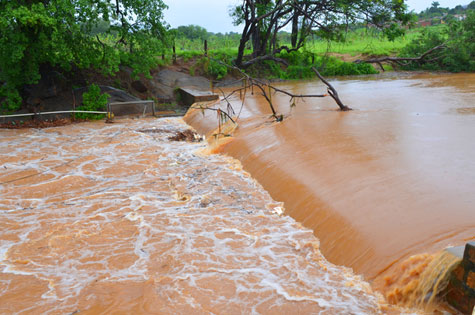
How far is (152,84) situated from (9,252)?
14.5 m

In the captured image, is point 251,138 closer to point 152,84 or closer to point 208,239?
point 208,239

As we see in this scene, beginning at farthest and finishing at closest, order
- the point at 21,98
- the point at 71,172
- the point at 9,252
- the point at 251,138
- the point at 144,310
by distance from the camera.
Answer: the point at 21,98, the point at 251,138, the point at 71,172, the point at 9,252, the point at 144,310

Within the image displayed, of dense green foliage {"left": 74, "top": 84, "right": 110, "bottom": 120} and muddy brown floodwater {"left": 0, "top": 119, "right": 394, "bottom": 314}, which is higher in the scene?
dense green foliage {"left": 74, "top": 84, "right": 110, "bottom": 120}

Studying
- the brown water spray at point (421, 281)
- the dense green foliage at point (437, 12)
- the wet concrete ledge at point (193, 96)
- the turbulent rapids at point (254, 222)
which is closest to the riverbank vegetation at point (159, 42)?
the wet concrete ledge at point (193, 96)

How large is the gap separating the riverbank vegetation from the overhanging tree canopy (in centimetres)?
5

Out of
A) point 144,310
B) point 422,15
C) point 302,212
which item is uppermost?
point 422,15

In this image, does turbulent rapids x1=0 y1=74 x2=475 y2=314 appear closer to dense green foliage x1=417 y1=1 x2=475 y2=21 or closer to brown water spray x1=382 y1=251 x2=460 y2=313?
brown water spray x1=382 y1=251 x2=460 y2=313

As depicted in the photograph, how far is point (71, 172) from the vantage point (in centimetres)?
835

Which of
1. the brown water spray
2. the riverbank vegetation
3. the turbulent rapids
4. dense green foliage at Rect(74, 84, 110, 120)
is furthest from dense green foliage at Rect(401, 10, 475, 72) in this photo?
the brown water spray

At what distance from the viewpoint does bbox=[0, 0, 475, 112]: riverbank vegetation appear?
501 inches

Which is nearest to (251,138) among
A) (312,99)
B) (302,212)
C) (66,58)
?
(302,212)

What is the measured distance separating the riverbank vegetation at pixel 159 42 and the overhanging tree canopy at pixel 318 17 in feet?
0.16

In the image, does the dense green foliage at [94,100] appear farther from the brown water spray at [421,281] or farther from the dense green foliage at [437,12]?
the dense green foliage at [437,12]

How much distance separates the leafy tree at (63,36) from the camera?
12.1 meters
